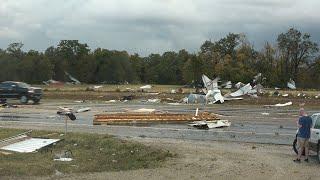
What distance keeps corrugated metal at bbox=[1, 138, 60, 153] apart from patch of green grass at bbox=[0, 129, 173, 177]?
364 mm

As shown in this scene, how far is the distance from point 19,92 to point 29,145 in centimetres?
3118

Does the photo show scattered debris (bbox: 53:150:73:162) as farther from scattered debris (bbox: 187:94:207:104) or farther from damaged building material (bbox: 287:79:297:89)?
damaged building material (bbox: 287:79:297:89)

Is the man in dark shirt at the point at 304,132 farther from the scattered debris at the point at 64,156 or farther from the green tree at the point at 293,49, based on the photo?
the green tree at the point at 293,49

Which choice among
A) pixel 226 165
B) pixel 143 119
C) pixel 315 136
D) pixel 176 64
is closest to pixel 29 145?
pixel 226 165

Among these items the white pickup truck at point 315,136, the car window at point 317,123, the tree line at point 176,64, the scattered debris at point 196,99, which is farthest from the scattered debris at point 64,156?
the tree line at point 176,64

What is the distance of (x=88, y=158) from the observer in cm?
1745

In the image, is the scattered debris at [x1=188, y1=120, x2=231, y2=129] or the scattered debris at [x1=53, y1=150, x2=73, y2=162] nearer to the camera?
the scattered debris at [x1=53, y1=150, x2=73, y2=162]

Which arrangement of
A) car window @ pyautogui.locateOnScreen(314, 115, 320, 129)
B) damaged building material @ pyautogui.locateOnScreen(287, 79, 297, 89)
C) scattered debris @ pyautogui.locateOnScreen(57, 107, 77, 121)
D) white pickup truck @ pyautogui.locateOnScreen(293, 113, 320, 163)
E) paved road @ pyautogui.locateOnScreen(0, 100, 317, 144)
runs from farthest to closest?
damaged building material @ pyautogui.locateOnScreen(287, 79, 297, 89), scattered debris @ pyautogui.locateOnScreen(57, 107, 77, 121), paved road @ pyautogui.locateOnScreen(0, 100, 317, 144), car window @ pyautogui.locateOnScreen(314, 115, 320, 129), white pickup truck @ pyautogui.locateOnScreen(293, 113, 320, 163)

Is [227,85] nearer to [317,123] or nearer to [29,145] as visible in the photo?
[29,145]

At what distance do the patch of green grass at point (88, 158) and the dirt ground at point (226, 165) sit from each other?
0.75 m

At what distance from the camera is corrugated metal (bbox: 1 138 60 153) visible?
19.2 metres

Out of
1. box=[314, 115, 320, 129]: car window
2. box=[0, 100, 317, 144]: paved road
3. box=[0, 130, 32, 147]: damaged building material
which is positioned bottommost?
box=[0, 100, 317, 144]: paved road

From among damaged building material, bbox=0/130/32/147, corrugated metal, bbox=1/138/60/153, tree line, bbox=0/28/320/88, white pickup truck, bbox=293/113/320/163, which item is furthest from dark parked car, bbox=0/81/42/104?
tree line, bbox=0/28/320/88

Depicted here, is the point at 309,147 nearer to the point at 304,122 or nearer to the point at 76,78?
the point at 304,122
